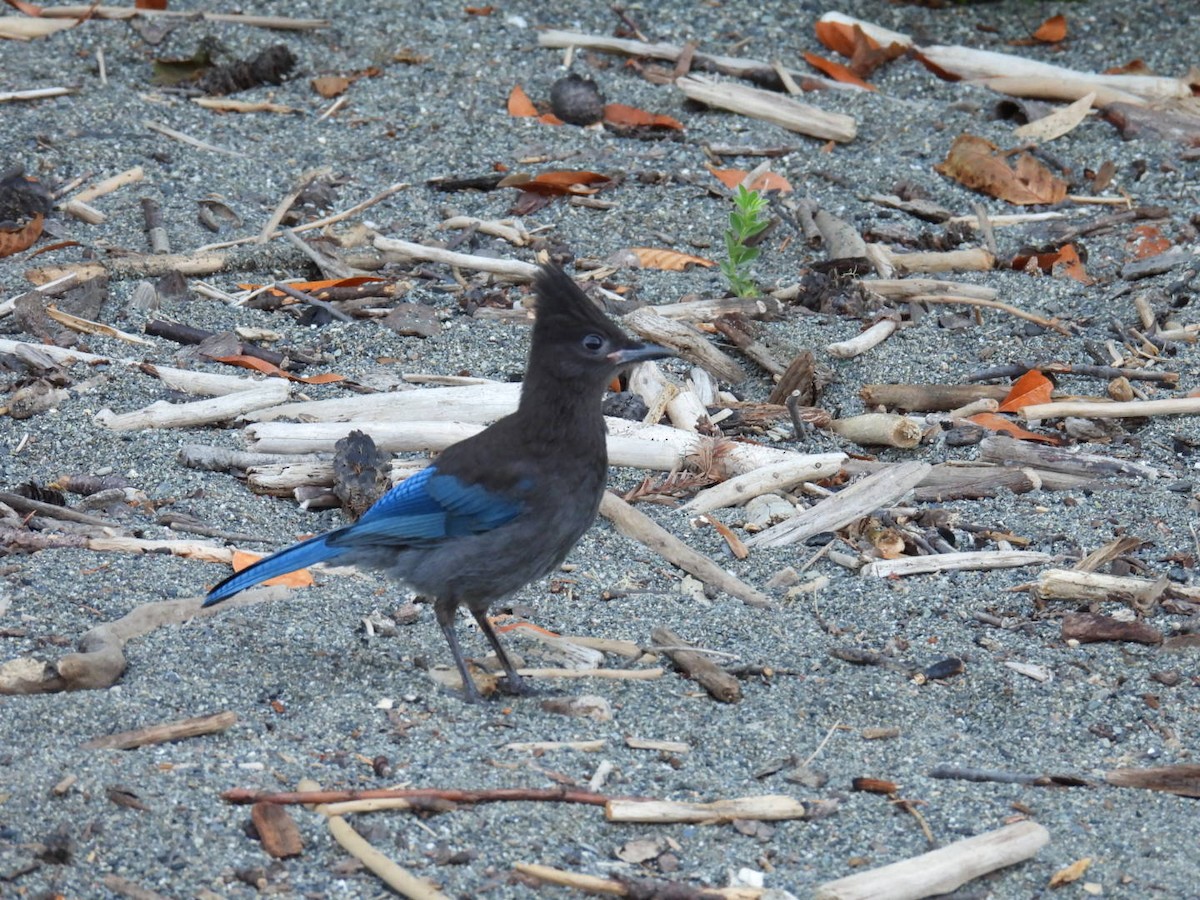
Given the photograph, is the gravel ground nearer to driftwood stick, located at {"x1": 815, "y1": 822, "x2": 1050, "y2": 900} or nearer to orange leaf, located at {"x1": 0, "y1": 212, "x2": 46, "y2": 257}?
driftwood stick, located at {"x1": 815, "y1": 822, "x2": 1050, "y2": 900}

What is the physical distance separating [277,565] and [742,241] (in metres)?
3.22

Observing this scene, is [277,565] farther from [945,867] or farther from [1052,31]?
[1052,31]

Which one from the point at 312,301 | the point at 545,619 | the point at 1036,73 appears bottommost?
the point at 545,619

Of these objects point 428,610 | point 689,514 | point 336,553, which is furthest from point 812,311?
point 336,553

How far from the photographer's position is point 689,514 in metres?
6.01

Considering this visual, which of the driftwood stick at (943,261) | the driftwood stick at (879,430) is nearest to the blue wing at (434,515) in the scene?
the driftwood stick at (879,430)

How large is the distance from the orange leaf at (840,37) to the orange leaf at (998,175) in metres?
1.46

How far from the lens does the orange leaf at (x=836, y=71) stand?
31.5 feet

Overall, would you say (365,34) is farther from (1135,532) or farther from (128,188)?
(1135,532)

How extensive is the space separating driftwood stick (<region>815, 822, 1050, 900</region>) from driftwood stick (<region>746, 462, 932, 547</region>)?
79.0 inches

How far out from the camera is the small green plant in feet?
22.6

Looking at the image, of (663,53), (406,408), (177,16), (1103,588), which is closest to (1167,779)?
(1103,588)

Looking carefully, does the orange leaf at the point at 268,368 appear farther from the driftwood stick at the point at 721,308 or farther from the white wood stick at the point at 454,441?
the driftwood stick at the point at 721,308

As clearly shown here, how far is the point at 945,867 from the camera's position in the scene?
12.3 ft
